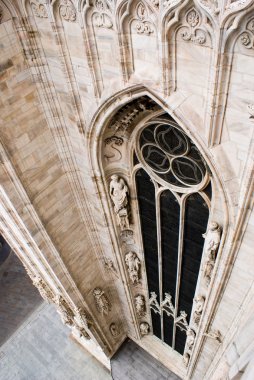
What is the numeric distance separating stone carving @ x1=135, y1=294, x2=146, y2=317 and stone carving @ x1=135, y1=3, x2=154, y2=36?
8.68 m

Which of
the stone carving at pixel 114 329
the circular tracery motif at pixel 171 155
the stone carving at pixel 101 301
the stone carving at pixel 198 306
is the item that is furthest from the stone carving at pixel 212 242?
the stone carving at pixel 114 329

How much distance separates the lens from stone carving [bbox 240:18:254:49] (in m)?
3.70

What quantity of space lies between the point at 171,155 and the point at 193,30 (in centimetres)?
271

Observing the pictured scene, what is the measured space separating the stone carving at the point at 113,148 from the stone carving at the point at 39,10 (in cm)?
259

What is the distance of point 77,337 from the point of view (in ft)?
46.8

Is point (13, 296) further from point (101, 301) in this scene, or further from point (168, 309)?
point (168, 309)

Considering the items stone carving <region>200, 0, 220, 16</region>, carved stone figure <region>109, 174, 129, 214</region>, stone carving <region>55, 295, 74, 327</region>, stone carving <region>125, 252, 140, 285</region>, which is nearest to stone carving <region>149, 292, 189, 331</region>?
stone carving <region>125, 252, 140, 285</region>

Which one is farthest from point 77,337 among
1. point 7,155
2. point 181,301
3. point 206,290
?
point 7,155

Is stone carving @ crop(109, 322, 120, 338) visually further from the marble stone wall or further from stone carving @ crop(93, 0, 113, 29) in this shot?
stone carving @ crop(93, 0, 113, 29)

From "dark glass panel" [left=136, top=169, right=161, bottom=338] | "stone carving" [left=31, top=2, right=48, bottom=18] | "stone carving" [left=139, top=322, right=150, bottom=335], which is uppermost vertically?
"stone carving" [left=31, top=2, right=48, bottom=18]

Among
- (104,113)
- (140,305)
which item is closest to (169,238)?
(104,113)

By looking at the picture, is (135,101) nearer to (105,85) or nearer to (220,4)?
(105,85)

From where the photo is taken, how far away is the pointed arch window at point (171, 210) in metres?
6.36

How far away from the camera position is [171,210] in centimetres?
773
